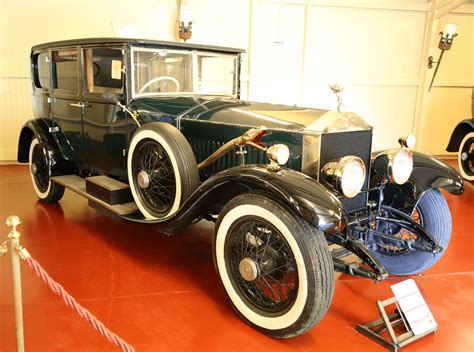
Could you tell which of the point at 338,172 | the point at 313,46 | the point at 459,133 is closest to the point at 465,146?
the point at 459,133

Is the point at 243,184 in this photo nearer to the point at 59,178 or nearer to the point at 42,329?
the point at 42,329

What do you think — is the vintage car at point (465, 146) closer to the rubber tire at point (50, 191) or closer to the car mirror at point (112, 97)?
the car mirror at point (112, 97)

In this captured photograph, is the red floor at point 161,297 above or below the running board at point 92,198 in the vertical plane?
below

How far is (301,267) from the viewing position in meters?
2.03

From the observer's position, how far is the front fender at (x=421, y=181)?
9.16 feet

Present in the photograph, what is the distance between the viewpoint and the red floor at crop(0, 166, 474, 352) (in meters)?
2.21

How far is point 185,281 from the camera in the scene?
2887mm

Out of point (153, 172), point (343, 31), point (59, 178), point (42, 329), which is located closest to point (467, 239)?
point (153, 172)

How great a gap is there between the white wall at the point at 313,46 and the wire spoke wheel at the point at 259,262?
5.29 metres

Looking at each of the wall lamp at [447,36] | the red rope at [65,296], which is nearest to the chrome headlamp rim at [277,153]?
the red rope at [65,296]

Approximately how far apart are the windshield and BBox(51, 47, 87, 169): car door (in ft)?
2.41

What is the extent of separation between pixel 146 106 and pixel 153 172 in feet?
1.91

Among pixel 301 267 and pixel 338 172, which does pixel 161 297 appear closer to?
pixel 301 267

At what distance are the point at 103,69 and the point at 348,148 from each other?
218 centimetres
